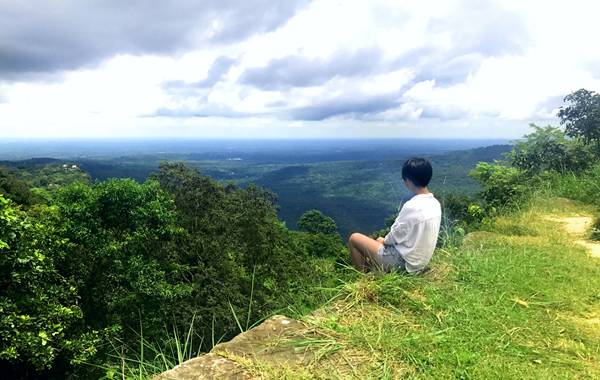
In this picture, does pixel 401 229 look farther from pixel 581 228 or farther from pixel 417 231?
pixel 581 228

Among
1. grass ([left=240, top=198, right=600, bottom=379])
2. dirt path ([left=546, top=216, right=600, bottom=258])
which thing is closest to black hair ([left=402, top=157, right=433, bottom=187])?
grass ([left=240, top=198, right=600, bottom=379])

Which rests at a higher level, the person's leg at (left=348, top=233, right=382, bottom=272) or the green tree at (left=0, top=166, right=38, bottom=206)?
the person's leg at (left=348, top=233, right=382, bottom=272)

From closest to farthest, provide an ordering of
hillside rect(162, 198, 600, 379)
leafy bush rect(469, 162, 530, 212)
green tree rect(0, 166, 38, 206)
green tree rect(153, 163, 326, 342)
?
1. hillside rect(162, 198, 600, 379)
2. green tree rect(153, 163, 326, 342)
3. leafy bush rect(469, 162, 530, 212)
4. green tree rect(0, 166, 38, 206)

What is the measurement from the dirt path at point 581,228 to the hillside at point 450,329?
838mm

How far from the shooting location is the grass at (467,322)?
8.91ft

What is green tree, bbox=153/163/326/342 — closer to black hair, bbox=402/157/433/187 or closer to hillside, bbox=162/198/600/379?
hillside, bbox=162/198/600/379

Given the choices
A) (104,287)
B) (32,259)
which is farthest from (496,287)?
(104,287)

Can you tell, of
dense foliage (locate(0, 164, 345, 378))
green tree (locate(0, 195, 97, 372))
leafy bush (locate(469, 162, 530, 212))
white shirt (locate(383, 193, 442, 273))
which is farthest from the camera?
leafy bush (locate(469, 162, 530, 212))

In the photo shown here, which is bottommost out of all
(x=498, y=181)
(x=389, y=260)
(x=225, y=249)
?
(x=225, y=249)

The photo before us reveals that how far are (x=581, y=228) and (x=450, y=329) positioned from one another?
4.67 m

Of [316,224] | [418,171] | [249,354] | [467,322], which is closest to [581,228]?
[418,171]

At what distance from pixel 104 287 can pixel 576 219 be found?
10.3 metres

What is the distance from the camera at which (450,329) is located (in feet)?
10.4

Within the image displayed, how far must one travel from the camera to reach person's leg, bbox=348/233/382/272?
4367 mm
